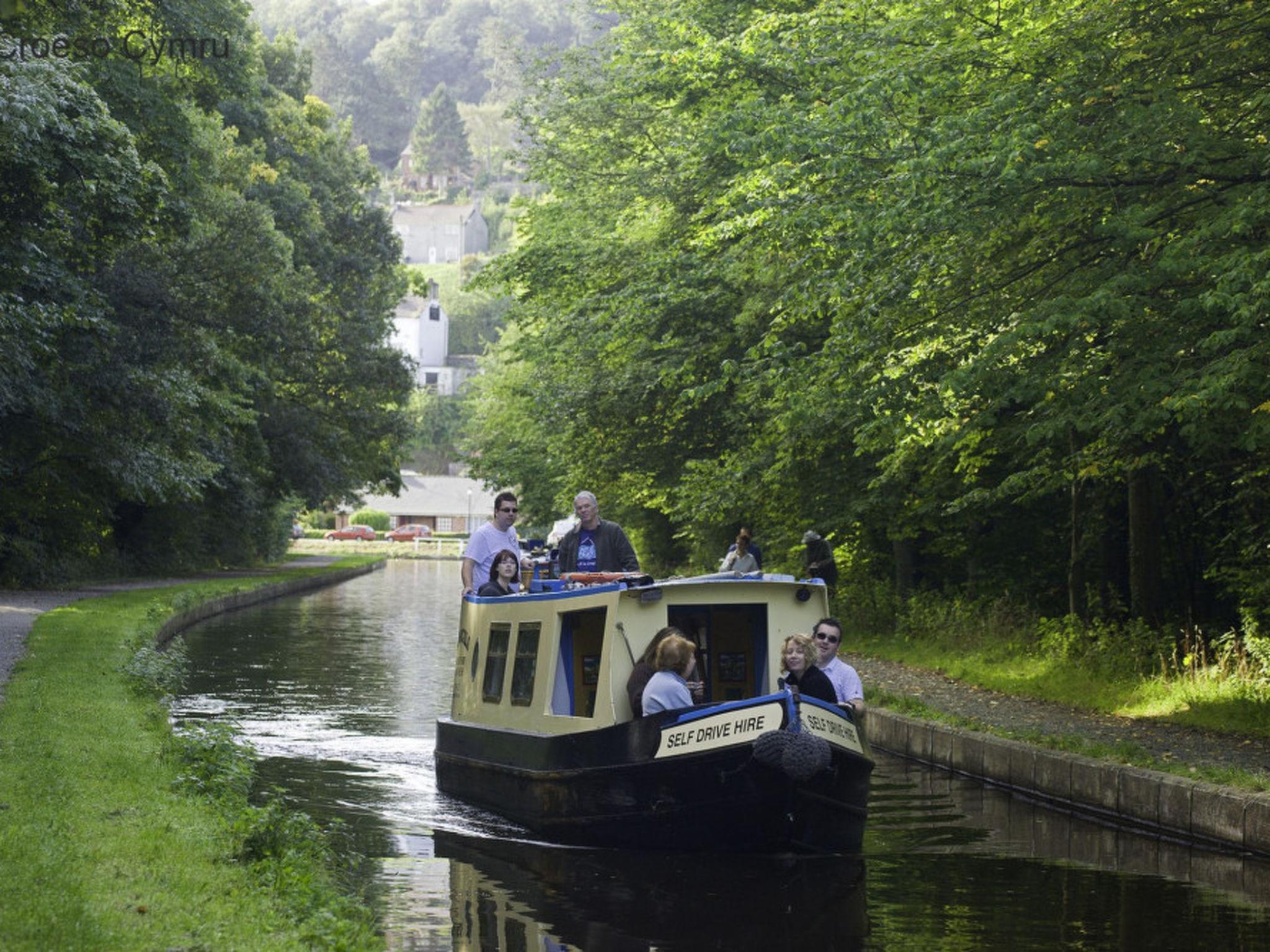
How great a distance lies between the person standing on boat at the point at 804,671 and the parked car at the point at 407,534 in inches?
4639

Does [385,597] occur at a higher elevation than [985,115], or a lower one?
lower

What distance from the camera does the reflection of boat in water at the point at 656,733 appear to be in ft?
38.8

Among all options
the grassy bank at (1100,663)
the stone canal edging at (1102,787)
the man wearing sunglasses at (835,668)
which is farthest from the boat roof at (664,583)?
the grassy bank at (1100,663)

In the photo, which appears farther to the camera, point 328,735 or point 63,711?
point 328,735

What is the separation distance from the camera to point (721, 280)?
95.1 feet

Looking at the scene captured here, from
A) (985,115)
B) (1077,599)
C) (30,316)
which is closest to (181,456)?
(30,316)

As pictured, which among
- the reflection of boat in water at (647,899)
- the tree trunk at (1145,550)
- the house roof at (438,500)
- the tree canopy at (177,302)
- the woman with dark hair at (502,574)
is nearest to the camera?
the reflection of boat in water at (647,899)

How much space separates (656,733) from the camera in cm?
1212

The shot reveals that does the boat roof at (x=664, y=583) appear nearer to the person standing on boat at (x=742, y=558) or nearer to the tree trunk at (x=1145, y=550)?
the person standing on boat at (x=742, y=558)

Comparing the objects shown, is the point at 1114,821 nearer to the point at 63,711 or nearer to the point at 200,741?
the point at 200,741

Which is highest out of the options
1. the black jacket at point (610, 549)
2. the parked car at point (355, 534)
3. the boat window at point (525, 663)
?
the parked car at point (355, 534)

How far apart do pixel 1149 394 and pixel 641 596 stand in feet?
15.8

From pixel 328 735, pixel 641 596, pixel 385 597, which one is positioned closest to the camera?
pixel 641 596

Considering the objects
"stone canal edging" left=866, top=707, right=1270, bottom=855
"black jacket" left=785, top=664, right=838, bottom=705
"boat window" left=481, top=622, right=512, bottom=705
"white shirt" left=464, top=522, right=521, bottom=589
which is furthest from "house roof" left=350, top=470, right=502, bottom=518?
"black jacket" left=785, top=664, right=838, bottom=705
